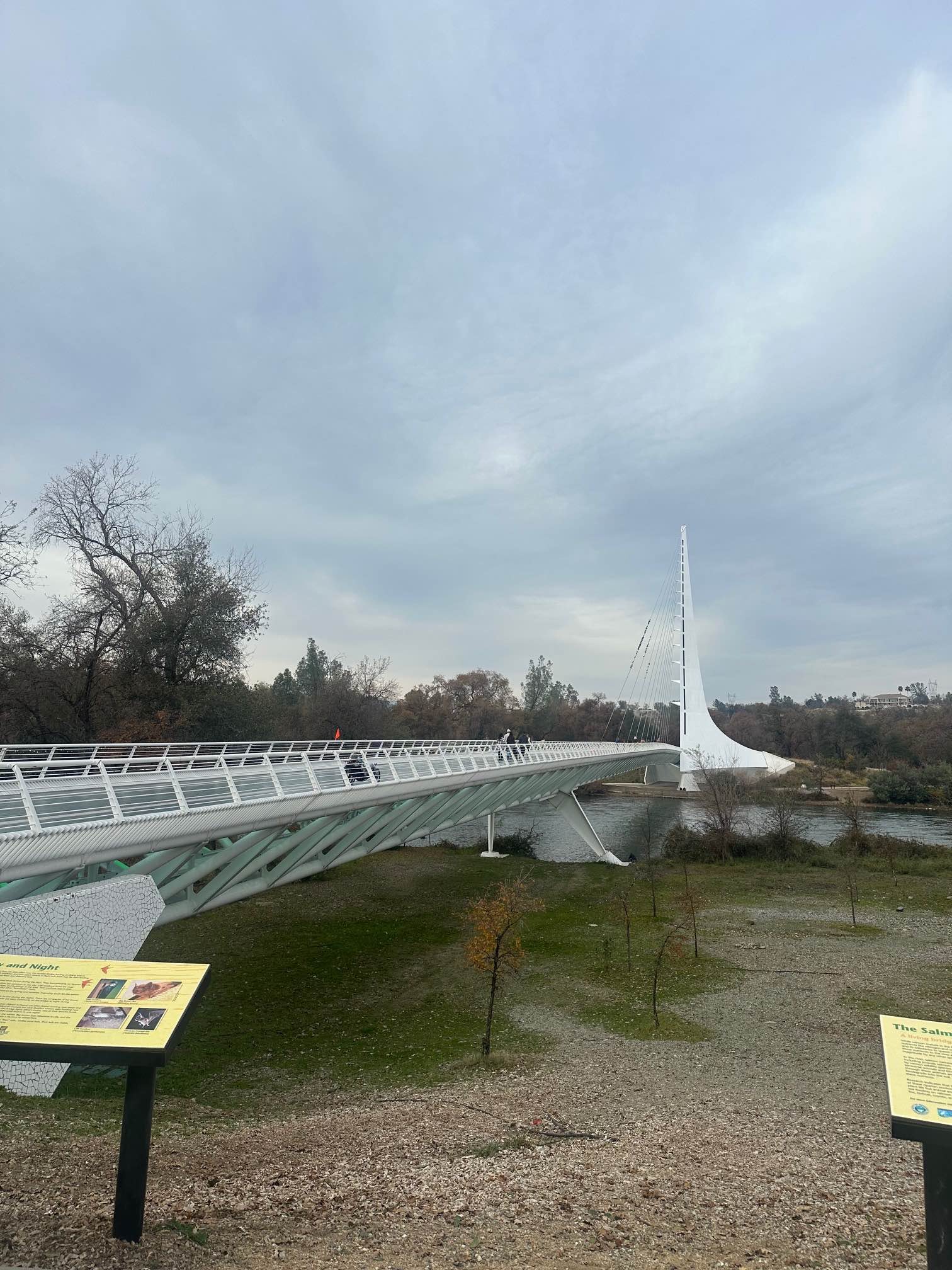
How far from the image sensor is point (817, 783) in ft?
210

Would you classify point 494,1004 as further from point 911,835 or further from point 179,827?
point 911,835

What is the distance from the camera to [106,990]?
4898 mm

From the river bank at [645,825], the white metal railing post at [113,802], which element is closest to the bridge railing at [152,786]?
the white metal railing post at [113,802]

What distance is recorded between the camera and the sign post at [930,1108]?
4242mm

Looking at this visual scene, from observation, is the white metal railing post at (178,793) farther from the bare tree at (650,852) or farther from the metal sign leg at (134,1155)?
the bare tree at (650,852)

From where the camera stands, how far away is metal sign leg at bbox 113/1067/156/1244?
482 cm

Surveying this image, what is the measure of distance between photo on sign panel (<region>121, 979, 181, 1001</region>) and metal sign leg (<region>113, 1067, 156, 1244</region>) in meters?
0.40

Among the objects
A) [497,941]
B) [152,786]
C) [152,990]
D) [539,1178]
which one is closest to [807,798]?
[497,941]

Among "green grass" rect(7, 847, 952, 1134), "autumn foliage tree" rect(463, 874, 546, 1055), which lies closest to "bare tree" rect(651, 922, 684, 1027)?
"green grass" rect(7, 847, 952, 1134)

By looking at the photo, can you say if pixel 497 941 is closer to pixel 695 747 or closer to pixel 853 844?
pixel 853 844

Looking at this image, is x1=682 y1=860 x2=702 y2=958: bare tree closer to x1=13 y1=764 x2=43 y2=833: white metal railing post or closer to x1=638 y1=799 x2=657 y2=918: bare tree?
x1=638 y1=799 x2=657 y2=918: bare tree

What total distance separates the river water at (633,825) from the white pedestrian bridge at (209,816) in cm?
2070

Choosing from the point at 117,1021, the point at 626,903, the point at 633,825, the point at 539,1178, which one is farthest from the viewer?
the point at 633,825

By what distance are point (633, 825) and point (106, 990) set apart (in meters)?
48.5
